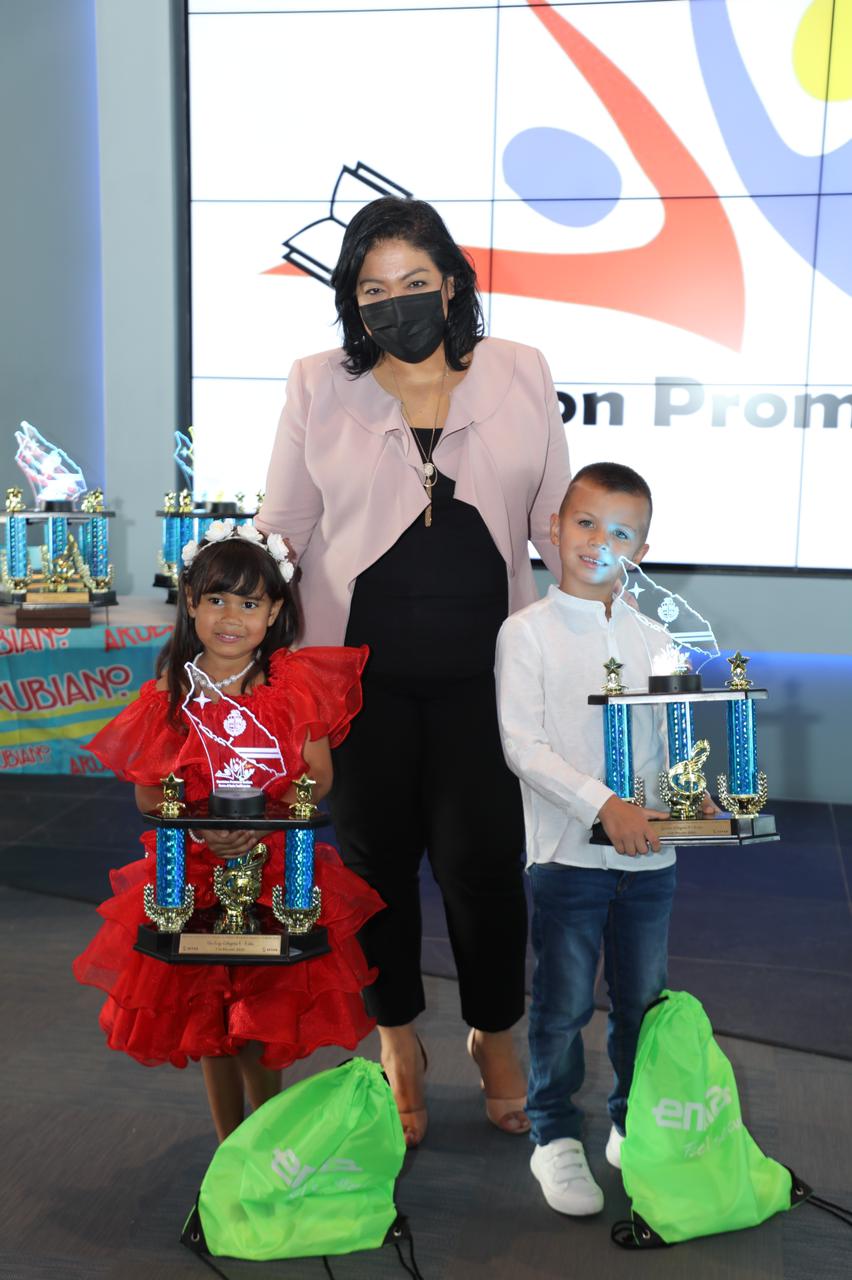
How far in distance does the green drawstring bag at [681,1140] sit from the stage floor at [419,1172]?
0.17 feet

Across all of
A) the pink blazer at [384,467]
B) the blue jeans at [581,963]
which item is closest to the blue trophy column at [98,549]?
the pink blazer at [384,467]

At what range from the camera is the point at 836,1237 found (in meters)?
2.11

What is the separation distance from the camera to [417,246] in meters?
2.11

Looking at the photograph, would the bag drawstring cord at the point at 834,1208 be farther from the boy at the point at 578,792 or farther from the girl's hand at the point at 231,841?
the girl's hand at the point at 231,841

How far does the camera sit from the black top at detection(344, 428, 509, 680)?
2.20 m

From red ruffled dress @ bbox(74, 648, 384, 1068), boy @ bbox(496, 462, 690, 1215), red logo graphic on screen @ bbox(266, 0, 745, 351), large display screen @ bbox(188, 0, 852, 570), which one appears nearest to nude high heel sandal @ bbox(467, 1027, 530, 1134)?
boy @ bbox(496, 462, 690, 1215)

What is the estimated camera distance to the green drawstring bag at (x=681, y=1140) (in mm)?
2066

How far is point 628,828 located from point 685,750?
215 millimetres

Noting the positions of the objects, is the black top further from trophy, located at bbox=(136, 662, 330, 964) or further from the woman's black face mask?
trophy, located at bbox=(136, 662, 330, 964)

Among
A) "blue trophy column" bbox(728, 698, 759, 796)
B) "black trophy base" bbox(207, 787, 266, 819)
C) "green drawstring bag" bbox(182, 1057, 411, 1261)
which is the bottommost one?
"green drawstring bag" bbox(182, 1057, 411, 1261)

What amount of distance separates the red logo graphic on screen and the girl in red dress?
10.0ft

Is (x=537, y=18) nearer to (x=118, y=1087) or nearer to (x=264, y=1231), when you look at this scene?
(x=118, y=1087)

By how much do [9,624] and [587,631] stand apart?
1.91 metres

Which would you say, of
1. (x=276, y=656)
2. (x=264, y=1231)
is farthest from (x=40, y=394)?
(x=264, y=1231)
